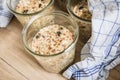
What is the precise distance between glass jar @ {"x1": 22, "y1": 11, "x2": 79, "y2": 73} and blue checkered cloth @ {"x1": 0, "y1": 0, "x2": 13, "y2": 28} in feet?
0.40

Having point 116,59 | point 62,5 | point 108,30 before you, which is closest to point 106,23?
point 108,30

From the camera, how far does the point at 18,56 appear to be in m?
0.89

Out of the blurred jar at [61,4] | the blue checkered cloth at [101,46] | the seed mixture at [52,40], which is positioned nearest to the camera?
the blue checkered cloth at [101,46]

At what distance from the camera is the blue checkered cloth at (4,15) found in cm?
92

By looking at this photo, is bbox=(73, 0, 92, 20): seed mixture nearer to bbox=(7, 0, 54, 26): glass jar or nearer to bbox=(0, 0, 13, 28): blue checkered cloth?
bbox=(7, 0, 54, 26): glass jar

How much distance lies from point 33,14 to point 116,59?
0.25 m

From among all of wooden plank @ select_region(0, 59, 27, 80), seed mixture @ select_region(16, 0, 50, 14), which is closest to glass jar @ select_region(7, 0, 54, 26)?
seed mixture @ select_region(16, 0, 50, 14)

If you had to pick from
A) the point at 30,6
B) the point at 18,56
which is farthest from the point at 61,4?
the point at 18,56

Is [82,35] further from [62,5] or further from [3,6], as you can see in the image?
[3,6]

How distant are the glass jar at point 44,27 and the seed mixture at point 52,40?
0.01 meters

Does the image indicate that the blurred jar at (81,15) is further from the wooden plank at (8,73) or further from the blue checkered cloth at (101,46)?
the wooden plank at (8,73)

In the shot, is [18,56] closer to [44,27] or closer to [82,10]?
[44,27]

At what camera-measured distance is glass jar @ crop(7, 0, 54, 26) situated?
86cm

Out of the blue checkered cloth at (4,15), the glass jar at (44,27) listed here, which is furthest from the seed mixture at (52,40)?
the blue checkered cloth at (4,15)
